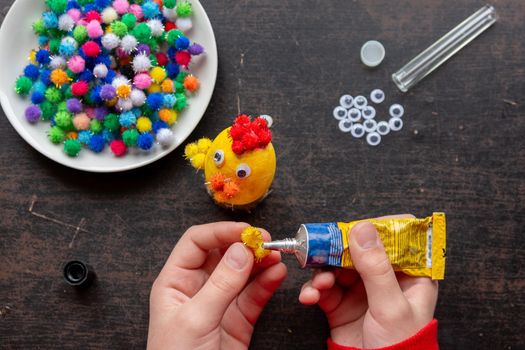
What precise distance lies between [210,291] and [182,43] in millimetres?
423

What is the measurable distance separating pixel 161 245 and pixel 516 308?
1.99 ft

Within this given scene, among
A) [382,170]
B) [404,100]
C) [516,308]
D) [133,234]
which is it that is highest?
[404,100]

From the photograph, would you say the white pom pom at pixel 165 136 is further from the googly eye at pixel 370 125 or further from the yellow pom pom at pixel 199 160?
the googly eye at pixel 370 125

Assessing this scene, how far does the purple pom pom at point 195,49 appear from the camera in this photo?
2.81 feet

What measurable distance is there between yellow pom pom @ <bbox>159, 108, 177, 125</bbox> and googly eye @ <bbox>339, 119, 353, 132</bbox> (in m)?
0.29

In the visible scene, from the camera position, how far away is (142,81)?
2.76 feet

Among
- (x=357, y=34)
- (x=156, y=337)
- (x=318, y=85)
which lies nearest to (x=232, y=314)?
(x=156, y=337)

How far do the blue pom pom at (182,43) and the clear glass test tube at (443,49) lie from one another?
0.36 m

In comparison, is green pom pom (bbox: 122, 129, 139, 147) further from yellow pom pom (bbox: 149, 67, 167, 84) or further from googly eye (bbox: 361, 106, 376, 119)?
googly eye (bbox: 361, 106, 376, 119)

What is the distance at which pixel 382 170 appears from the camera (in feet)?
2.95

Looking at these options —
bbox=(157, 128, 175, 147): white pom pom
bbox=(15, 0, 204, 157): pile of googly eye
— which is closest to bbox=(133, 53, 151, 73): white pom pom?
bbox=(15, 0, 204, 157): pile of googly eye

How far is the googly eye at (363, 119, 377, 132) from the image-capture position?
2.95 feet

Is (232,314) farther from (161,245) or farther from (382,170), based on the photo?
(382,170)

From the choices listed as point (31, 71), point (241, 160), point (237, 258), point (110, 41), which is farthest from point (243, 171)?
point (31, 71)
